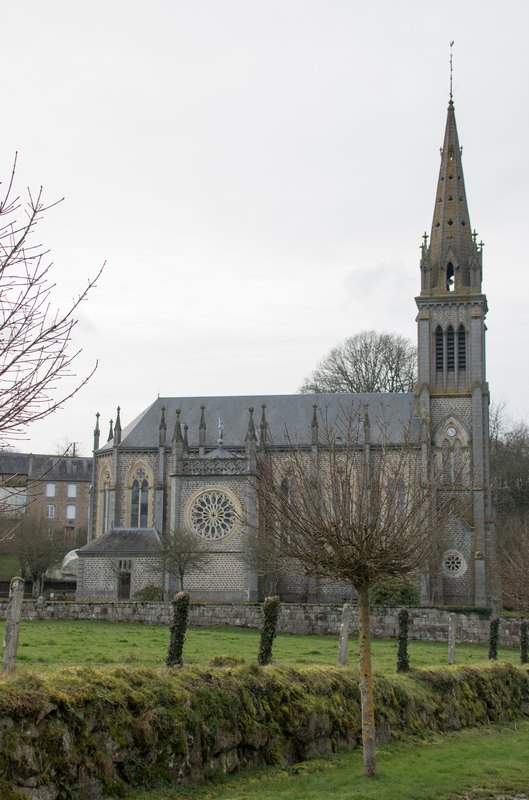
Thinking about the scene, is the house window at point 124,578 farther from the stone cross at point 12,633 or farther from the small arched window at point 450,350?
the stone cross at point 12,633

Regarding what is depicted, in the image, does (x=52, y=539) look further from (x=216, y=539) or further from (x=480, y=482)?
(x=480, y=482)

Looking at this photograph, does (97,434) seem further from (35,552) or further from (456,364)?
A: (456,364)

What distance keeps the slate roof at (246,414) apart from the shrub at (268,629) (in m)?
40.0

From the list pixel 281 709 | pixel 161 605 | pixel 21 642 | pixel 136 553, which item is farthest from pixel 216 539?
pixel 281 709

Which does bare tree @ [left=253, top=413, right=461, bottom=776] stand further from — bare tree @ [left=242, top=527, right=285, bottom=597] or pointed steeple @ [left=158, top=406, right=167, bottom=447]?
pointed steeple @ [left=158, top=406, right=167, bottom=447]

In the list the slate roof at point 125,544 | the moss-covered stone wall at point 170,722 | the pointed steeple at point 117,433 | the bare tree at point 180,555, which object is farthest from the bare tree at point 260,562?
the moss-covered stone wall at point 170,722

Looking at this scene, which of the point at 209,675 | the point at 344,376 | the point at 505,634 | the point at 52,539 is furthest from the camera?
the point at 344,376

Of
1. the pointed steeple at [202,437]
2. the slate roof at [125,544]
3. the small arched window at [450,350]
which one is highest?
the small arched window at [450,350]

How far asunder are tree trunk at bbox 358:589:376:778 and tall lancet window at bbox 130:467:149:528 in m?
44.5

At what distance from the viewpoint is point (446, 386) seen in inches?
2148

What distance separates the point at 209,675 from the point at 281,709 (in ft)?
4.54

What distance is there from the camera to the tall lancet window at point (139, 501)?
56.8 metres

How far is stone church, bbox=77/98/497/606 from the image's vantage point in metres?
50.2


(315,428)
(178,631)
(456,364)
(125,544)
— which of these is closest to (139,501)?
(125,544)
